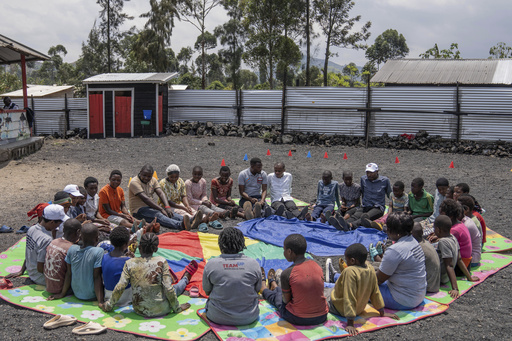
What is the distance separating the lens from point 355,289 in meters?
4.26

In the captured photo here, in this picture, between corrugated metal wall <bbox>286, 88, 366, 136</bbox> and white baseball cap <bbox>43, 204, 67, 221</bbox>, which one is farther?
corrugated metal wall <bbox>286, 88, 366, 136</bbox>

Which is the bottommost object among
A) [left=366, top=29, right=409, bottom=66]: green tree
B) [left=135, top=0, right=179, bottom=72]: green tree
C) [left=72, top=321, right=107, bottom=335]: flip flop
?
[left=72, top=321, right=107, bottom=335]: flip flop

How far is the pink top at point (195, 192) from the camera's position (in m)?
8.24

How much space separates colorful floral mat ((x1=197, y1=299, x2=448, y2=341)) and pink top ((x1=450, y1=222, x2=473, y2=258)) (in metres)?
1.10

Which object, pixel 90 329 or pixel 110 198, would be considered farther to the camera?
pixel 110 198

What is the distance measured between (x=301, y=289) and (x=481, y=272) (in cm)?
290

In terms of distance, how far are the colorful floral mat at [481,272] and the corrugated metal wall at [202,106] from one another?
53.5ft

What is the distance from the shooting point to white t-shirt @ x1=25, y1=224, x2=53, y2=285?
4863 millimetres

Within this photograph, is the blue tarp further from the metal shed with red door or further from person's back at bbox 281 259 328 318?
the metal shed with red door

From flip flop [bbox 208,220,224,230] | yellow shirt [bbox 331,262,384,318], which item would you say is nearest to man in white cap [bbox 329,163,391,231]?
flip flop [bbox 208,220,224,230]

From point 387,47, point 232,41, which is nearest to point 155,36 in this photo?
point 232,41

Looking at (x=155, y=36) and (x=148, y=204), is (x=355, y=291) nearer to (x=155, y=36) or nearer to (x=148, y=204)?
(x=148, y=204)

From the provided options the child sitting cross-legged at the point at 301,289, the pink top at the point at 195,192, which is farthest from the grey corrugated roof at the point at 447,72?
the child sitting cross-legged at the point at 301,289

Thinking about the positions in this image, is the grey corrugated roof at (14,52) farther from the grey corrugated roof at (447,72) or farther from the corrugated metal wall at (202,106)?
the grey corrugated roof at (447,72)
